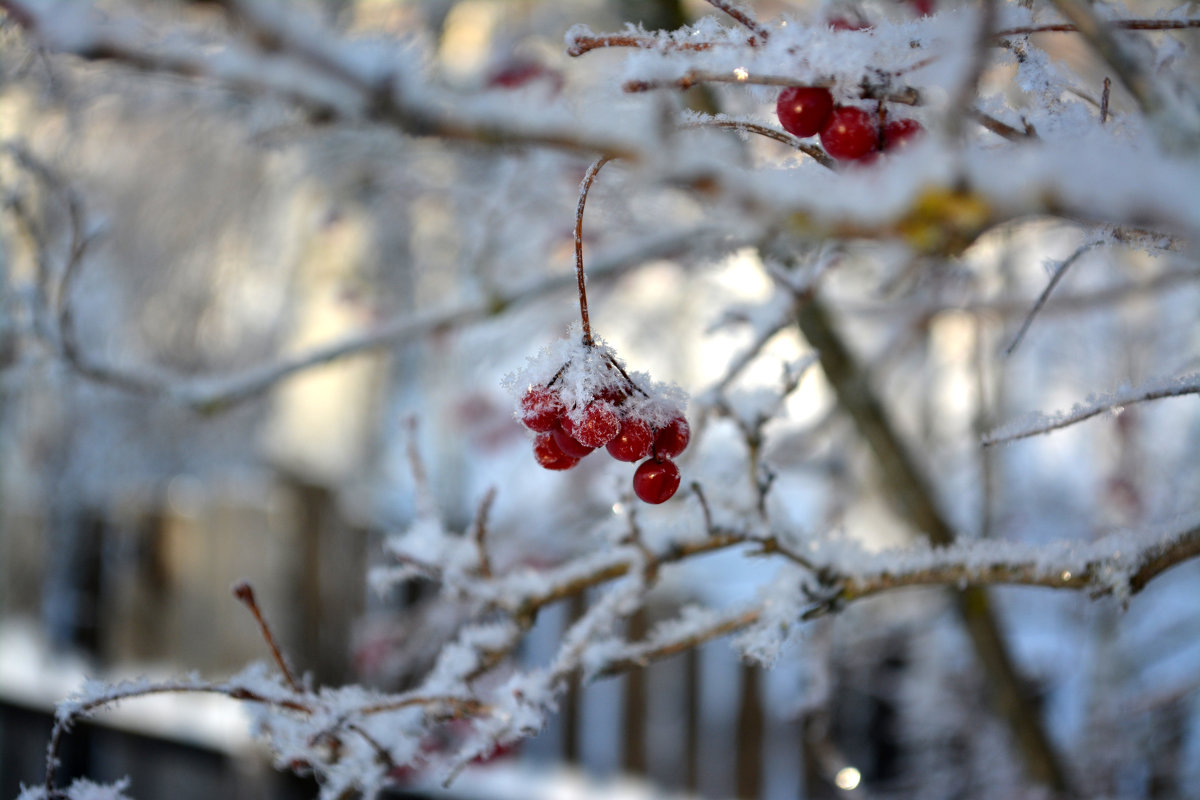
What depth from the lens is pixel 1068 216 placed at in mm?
417

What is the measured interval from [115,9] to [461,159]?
0.93 meters

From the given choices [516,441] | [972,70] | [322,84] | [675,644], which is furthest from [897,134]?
[516,441]

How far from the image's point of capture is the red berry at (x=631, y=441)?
660 mm

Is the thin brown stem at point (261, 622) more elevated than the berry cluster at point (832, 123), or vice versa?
the berry cluster at point (832, 123)

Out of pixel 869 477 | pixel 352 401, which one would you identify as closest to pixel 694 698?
pixel 869 477

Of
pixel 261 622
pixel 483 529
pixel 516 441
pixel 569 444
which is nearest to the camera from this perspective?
pixel 569 444

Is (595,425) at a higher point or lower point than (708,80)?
lower

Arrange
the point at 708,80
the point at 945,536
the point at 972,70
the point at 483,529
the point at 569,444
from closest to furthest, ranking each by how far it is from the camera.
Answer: the point at 972,70
the point at 708,80
the point at 569,444
the point at 483,529
the point at 945,536

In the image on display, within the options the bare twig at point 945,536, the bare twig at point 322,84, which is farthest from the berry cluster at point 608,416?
the bare twig at point 945,536

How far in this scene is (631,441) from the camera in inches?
26.0

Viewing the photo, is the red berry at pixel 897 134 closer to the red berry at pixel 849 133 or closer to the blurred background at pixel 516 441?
the red berry at pixel 849 133

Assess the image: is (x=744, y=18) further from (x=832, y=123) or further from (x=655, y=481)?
(x=655, y=481)

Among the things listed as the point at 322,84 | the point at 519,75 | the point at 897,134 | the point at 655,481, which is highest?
the point at 519,75

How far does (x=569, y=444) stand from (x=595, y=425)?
0.05 meters
